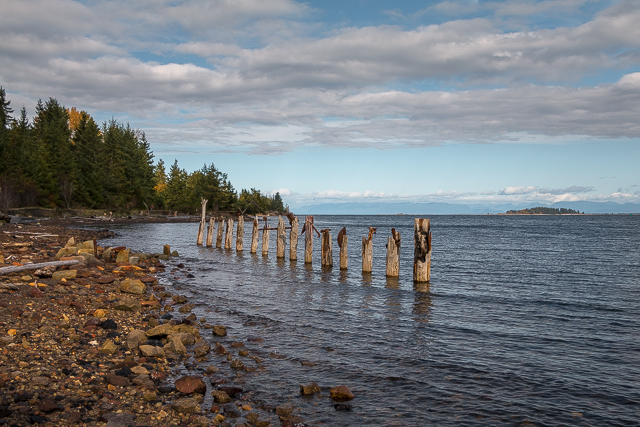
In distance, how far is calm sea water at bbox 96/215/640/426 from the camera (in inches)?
286

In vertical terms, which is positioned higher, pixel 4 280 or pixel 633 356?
pixel 4 280

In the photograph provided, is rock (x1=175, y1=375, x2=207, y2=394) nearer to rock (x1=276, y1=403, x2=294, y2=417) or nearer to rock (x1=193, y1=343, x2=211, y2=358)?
rock (x1=276, y1=403, x2=294, y2=417)

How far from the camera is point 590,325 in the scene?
12984 millimetres

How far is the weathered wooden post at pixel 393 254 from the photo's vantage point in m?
19.6

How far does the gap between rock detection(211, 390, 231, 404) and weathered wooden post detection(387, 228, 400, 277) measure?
13.3 metres

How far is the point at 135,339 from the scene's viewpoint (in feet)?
29.3

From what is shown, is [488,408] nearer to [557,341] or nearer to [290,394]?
[290,394]

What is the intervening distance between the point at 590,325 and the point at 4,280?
16.6m

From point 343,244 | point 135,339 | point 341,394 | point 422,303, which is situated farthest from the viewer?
point 343,244

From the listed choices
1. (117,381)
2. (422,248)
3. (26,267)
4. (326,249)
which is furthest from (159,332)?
(326,249)

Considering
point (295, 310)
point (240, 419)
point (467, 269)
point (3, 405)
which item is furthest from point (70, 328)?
point (467, 269)

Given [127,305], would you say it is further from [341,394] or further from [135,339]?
[341,394]

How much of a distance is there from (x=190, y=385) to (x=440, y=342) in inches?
249

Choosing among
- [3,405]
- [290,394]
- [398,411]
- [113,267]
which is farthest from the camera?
[113,267]
